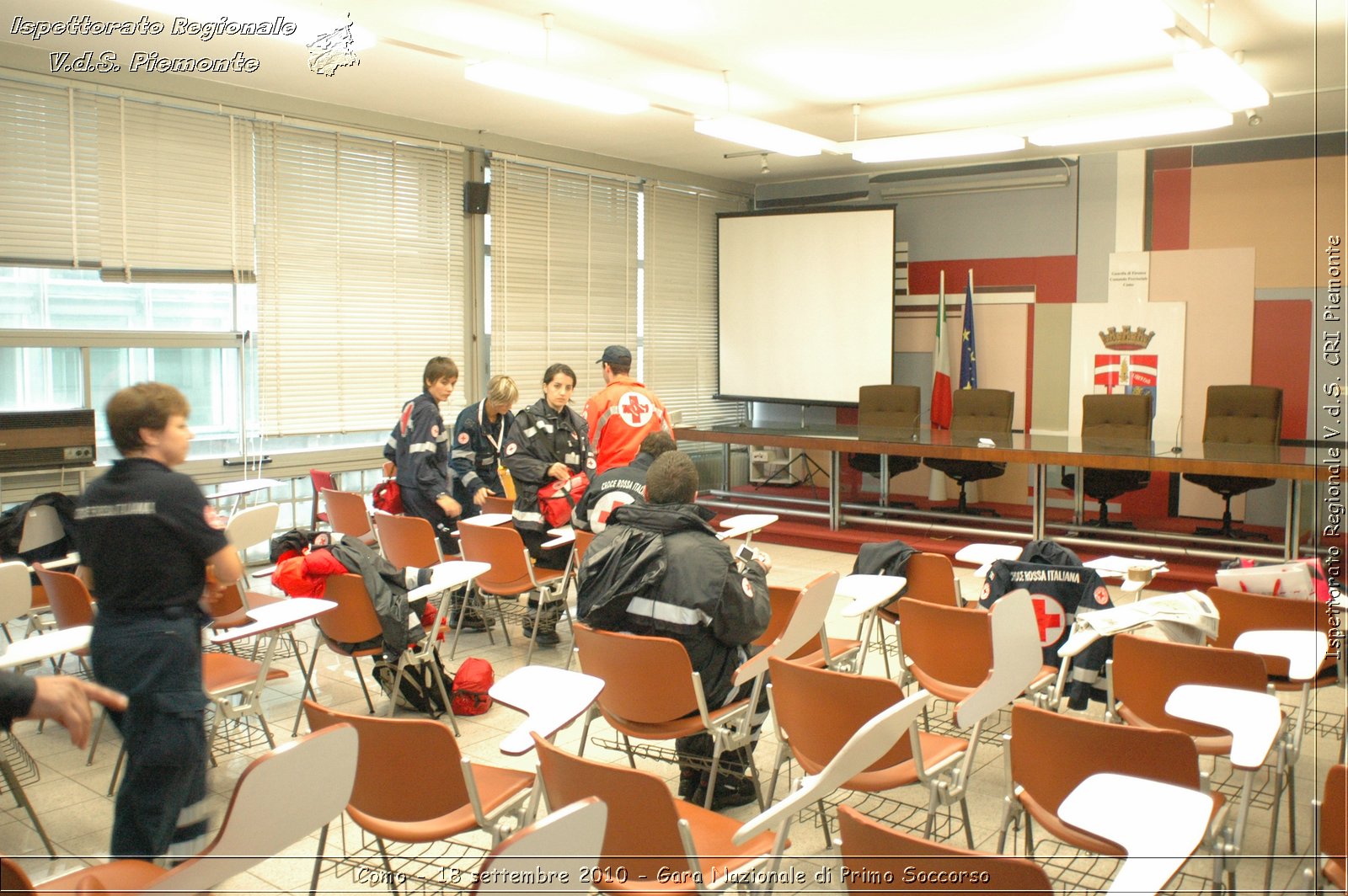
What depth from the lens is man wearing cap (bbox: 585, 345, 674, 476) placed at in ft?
19.2

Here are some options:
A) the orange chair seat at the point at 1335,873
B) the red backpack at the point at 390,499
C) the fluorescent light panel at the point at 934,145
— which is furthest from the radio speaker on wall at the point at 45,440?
the orange chair seat at the point at 1335,873

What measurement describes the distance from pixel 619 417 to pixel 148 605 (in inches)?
142

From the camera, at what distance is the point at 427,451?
17.4 ft

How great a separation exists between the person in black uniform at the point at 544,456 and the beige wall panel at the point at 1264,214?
599 cm

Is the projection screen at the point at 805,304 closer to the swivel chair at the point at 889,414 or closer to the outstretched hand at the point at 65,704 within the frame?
the swivel chair at the point at 889,414

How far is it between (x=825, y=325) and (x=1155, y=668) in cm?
689

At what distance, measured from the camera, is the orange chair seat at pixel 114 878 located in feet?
6.81

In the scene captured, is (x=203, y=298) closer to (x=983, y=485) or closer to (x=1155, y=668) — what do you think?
(x=1155, y=668)

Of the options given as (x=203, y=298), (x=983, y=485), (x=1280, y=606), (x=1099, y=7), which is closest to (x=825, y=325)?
(x=983, y=485)

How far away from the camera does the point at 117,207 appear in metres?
5.81

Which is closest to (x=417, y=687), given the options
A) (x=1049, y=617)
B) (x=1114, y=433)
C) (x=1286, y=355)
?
(x=1049, y=617)

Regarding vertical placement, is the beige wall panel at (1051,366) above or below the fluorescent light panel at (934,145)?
below

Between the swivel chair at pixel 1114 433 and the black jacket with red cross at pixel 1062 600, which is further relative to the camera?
the swivel chair at pixel 1114 433

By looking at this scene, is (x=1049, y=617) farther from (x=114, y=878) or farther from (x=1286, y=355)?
(x=1286, y=355)
